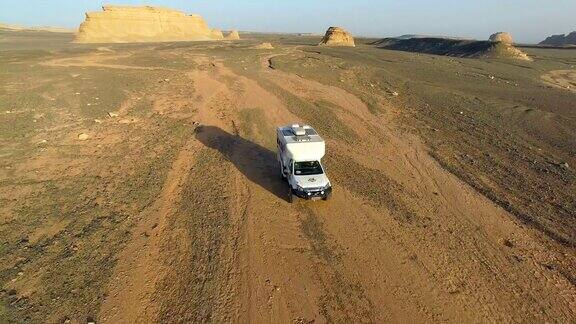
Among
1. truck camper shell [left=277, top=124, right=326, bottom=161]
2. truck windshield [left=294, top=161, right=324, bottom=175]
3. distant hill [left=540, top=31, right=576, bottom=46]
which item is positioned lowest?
distant hill [left=540, top=31, right=576, bottom=46]

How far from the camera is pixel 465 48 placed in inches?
3607

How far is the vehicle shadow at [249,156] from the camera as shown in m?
16.9

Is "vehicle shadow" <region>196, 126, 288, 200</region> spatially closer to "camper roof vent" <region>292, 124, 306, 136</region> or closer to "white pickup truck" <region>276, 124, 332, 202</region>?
"white pickup truck" <region>276, 124, 332, 202</region>

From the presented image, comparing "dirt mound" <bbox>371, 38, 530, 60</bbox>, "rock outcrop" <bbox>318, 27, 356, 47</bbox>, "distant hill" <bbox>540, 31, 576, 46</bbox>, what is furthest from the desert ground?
"distant hill" <bbox>540, 31, 576, 46</bbox>

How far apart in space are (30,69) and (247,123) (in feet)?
120

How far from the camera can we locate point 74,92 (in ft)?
110

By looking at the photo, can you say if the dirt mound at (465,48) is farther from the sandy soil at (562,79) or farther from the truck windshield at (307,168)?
the truck windshield at (307,168)

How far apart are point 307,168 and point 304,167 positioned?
122 millimetres

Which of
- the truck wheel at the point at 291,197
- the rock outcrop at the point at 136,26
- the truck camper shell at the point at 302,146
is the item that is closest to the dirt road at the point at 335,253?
the truck wheel at the point at 291,197

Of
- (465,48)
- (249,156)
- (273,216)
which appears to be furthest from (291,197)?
(465,48)

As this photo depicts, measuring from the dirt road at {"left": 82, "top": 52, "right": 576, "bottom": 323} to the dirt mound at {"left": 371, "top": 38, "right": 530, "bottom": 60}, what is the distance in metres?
68.9

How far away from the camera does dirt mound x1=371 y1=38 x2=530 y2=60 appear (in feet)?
247

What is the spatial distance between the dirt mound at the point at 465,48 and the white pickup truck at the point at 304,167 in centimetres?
7190

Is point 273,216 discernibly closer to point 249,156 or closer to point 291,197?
point 291,197
